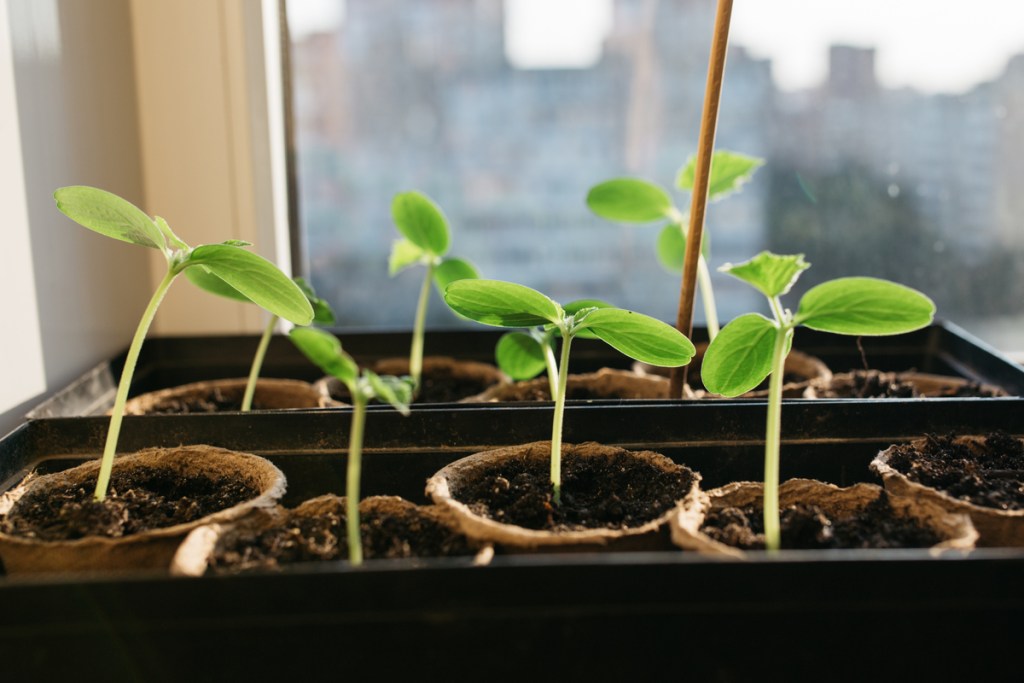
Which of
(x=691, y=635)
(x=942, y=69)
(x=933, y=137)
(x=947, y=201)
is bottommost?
(x=691, y=635)

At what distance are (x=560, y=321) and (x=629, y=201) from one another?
425mm

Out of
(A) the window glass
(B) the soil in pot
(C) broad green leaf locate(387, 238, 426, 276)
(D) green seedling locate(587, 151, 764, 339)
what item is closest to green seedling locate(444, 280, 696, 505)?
(B) the soil in pot

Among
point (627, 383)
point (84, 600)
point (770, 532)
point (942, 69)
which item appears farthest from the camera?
point (942, 69)

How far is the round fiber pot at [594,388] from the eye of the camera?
1223mm

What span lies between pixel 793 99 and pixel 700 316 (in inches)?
16.5

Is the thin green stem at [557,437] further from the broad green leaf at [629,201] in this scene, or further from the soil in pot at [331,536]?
the broad green leaf at [629,201]

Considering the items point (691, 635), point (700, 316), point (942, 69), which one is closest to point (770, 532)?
point (691, 635)

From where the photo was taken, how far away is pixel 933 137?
4.87ft

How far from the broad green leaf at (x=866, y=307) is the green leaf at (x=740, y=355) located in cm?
6

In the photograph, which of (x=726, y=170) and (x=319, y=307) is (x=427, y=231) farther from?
(x=726, y=170)

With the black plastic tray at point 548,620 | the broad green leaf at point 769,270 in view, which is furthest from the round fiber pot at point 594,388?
the black plastic tray at point 548,620

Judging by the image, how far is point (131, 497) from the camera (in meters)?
0.85

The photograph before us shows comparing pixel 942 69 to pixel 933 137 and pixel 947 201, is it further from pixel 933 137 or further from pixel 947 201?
pixel 947 201

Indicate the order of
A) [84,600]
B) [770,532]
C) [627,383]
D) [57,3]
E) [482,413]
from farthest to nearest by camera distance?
[627,383] < [57,3] < [482,413] < [770,532] < [84,600]
